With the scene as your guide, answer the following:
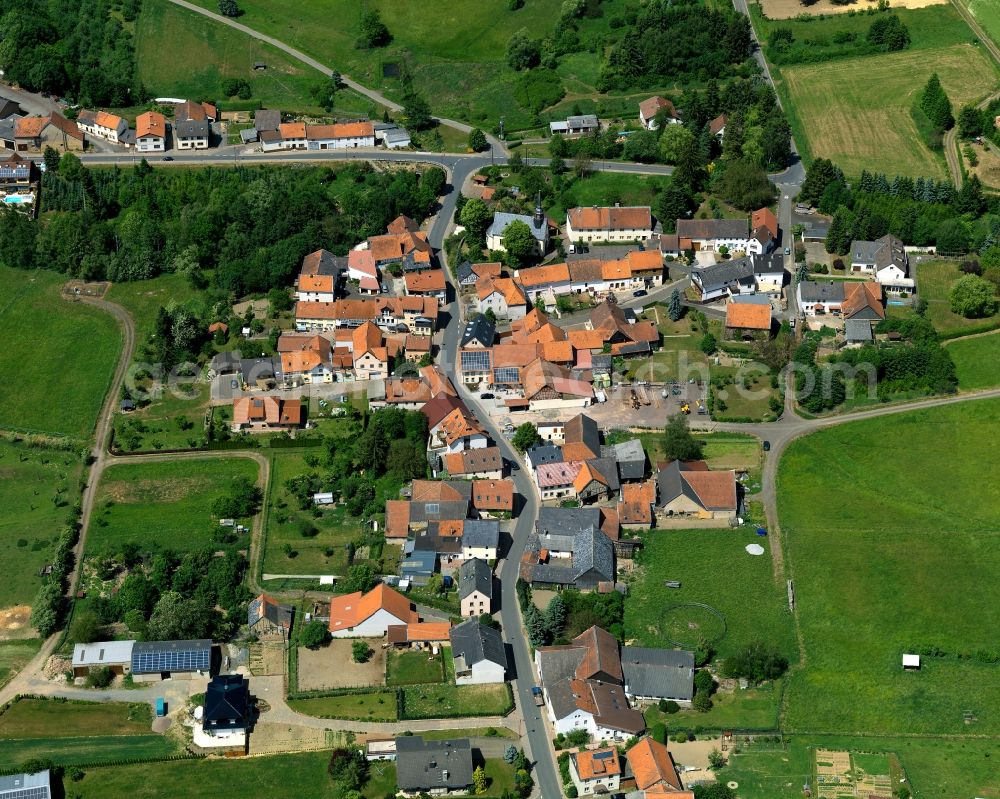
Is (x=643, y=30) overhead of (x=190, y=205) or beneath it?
overhead

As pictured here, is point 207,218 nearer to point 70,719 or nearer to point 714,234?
point 714,234

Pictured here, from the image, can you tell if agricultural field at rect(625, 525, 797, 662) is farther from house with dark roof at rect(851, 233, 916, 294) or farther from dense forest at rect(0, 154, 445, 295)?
dense forest at rect(0, 154, 445, 295)

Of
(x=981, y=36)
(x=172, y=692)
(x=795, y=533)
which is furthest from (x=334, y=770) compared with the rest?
(x=981, y=36)

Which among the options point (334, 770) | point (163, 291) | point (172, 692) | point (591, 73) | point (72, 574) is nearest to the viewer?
point (334, 770)

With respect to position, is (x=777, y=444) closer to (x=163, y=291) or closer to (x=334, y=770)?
(x=334, y=770)

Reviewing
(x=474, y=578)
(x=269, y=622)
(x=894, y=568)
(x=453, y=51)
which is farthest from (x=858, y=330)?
(x=453, y=51)
